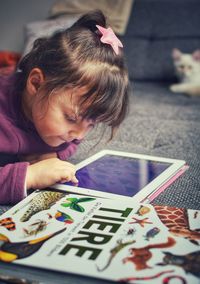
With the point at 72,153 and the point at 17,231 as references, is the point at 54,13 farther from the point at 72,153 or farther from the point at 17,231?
the point at 17,231

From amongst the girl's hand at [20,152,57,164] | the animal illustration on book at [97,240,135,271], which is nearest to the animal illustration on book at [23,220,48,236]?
the animal illustration on book at [97,240,135,271]

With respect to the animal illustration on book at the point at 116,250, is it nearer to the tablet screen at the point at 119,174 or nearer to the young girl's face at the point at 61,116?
the tablet screen at the point at 119,174

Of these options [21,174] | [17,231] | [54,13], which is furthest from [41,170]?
[54,13]

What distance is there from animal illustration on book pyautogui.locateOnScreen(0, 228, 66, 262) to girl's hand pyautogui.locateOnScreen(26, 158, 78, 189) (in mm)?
200

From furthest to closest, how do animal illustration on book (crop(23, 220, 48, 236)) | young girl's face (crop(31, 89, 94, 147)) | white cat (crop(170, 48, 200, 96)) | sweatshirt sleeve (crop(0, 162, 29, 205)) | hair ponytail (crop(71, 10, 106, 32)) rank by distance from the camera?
white cat (crop(170, 48, 200, 96))
hair ponytail (crop(71, 10, 106, 32))
young girl's face (crop(31, 89, 94, 147))
sweatshirt sleeve (crop(0, 162, 29, 205))
animal illustration on book (crop(23, 220, 48, 236))

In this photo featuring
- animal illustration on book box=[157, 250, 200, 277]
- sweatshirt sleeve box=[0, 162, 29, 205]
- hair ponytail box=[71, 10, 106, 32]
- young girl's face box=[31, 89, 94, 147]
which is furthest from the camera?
hair ponytail box=[71, 10, 106, 32]

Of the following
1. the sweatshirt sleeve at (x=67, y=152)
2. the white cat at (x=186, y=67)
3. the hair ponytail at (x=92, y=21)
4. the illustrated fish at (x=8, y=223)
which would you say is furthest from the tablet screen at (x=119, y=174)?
the white cat at (x=186, y=67)

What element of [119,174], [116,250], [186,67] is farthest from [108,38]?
[186,67]

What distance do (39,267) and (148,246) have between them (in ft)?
0.51

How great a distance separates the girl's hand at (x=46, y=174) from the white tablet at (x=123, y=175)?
3cm

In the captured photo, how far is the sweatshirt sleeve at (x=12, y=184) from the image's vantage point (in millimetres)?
778

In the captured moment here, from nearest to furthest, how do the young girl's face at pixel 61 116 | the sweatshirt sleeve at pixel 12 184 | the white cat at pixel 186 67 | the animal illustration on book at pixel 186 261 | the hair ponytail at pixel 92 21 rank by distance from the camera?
1. the animal illustration on book at pixel 186 261
2. the sweatshirt sleeve at pixel 12 184
3. the young girl's face at pixel 61 116
4. the hair ponytail at pixel 92 21
5. the white cat at pixel 186 67

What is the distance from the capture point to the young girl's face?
34.9 inches

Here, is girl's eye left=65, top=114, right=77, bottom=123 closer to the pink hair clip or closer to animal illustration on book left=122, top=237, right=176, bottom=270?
the pink hair clip
